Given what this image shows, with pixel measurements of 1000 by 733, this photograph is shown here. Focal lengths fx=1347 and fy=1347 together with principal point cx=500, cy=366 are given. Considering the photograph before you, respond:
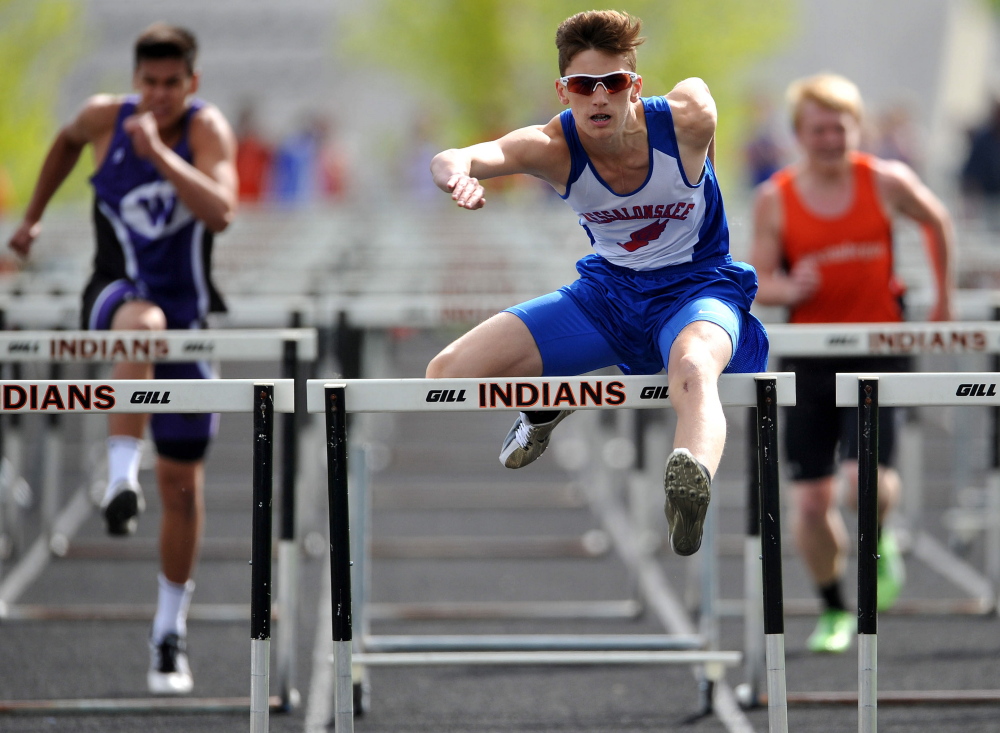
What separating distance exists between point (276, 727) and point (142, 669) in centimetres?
99

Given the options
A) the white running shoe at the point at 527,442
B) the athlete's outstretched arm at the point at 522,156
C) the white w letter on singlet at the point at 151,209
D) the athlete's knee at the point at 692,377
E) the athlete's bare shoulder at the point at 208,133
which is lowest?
the white running shoe at the point at 527,442

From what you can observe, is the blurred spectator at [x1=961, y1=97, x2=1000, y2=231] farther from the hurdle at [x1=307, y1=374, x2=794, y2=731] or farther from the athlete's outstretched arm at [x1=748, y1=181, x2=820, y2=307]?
the hurdle at [x1=307, y1=374, x2=794, y2=731]

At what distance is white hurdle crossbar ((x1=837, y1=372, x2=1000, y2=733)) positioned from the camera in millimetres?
3607

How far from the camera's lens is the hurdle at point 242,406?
11.9 ft

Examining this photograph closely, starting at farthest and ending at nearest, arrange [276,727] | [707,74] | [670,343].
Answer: [707,74] < [276,727] < [670,343]

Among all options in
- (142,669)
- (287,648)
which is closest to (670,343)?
(287,648)

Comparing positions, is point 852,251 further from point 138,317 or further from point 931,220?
point 138,317

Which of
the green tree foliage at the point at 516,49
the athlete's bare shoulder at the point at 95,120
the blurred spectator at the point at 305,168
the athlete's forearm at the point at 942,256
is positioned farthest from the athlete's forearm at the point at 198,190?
the green tree foliage at the point at 516,49

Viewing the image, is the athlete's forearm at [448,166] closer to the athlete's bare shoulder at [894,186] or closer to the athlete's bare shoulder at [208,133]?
the athlete's bare shoulder at [208,133]

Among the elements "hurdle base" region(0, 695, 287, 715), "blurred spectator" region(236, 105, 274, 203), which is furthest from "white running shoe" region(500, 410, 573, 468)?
"blurred spectator" region(236, 105, 274, 203)

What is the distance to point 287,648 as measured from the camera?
490cm

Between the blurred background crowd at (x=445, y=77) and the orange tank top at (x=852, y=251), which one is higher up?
the blurred background crowd at (x=445, y=77)

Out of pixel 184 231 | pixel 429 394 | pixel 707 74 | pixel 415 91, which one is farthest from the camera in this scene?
pixel 415 91

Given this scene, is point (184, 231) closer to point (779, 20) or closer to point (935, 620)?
point (935, 620)
